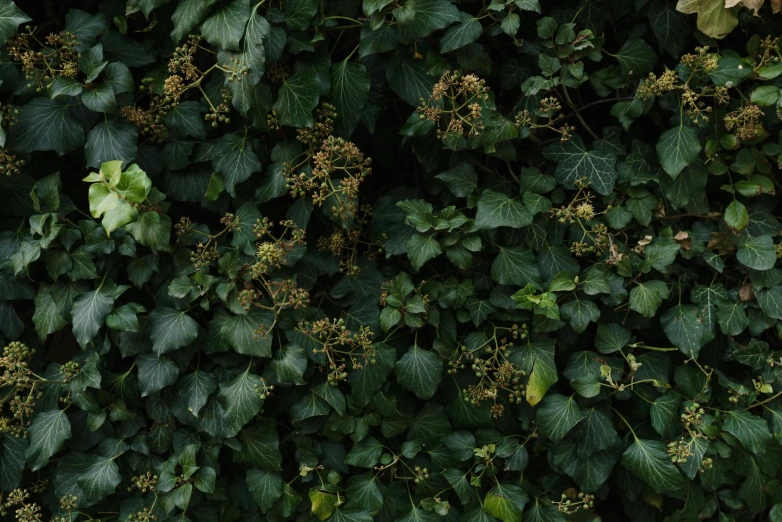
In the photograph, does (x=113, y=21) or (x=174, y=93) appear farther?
(x=113, y=21)

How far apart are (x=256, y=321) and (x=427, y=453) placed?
0.79 metres

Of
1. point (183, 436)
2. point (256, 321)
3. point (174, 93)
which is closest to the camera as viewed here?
point (174, 93)

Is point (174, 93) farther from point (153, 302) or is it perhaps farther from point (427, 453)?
point (427, 453)

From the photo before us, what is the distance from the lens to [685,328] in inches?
96.8

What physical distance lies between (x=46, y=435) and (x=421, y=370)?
1311 millimetres

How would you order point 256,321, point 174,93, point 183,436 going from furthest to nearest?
point 183,436 → point 256,321 → point 174,93

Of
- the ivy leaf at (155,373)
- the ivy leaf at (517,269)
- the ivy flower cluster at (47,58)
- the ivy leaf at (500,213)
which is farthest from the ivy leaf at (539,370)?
the ivy flower cluster at (47,58)

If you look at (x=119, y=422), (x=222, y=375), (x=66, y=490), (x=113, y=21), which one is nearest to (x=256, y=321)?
(x=222, y=375)

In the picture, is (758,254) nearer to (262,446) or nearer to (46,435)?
(262,446)

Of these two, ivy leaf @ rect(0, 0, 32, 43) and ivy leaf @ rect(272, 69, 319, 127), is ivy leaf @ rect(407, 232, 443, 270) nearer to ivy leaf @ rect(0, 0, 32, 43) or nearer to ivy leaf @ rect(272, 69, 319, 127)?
ivy leaf @ rect(272, 69, 319, 127)

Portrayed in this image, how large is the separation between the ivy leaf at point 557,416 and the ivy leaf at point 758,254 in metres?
0.75

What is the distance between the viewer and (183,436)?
101 inches

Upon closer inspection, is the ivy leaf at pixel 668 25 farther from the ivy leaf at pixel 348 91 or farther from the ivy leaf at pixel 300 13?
the ivy leaf at pixel 300 13

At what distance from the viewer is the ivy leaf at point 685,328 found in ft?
8.00
